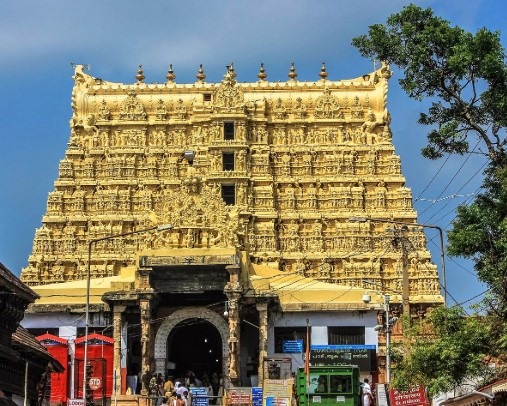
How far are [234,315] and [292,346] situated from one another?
147 inches

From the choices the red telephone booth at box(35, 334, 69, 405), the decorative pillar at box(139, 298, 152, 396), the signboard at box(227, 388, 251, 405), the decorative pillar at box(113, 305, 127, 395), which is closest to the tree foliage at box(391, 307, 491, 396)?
the signboard at box(227, 388, 251, 405)

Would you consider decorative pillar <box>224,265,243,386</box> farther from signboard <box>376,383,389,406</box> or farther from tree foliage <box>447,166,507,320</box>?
tree foliage <box>447,166,507,320</box>

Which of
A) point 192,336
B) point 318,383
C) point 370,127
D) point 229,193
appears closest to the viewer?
point 318,383

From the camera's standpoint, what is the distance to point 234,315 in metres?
58.3

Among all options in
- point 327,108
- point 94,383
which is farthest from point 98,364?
point 327,108

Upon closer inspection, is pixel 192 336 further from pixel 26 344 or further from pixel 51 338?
pixel 26 344

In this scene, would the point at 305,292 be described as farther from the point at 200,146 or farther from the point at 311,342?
the point at 200,146

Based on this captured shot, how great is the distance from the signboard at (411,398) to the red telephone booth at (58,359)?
2268cm

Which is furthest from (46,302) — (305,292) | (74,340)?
(305,292)

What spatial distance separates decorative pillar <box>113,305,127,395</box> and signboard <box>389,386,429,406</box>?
2109 centimetres

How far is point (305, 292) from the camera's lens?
61281 mm

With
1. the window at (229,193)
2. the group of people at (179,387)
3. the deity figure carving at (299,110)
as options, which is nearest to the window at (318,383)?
the group of people at (179,387)

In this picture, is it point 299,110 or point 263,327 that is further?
point 299,110

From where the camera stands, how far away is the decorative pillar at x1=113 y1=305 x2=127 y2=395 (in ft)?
191
